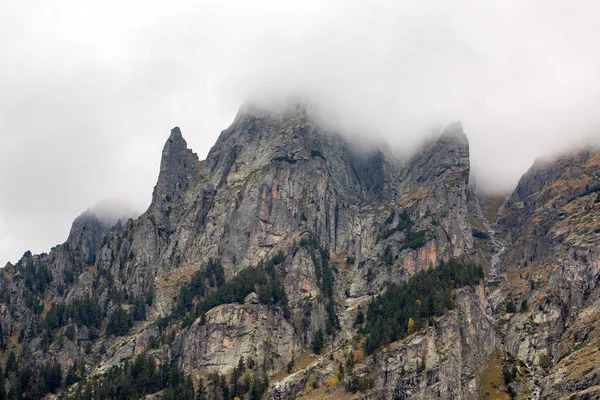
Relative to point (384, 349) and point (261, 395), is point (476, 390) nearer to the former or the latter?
point (384, 349)

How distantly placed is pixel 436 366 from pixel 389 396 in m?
15.9

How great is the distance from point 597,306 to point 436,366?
5323 centimetres

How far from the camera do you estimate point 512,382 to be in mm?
185250

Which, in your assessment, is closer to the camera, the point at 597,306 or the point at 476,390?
the point at 476,390

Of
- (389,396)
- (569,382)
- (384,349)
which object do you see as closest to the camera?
(569,382)

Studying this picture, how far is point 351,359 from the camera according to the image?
198 meters

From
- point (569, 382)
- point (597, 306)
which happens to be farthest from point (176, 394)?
point (597, 306)

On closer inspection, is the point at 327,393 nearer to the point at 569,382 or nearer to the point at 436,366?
the point at 436,366

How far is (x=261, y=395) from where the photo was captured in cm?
19838

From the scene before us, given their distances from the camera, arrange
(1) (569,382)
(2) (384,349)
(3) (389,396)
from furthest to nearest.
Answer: (2) (384,349)
(3) (389,396)
(1) (569,382)

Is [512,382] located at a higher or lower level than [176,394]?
lower

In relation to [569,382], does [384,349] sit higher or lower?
higher

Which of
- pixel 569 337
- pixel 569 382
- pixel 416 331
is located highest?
pixel 416 331

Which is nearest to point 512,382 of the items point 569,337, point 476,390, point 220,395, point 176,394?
point 476,390
